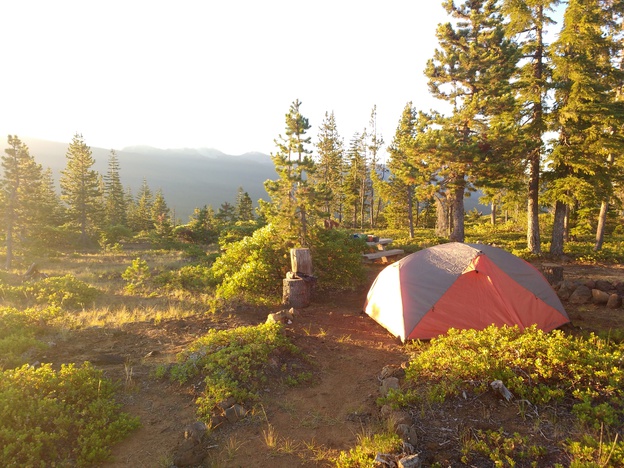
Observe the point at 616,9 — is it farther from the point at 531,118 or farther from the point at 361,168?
the point at 361,168

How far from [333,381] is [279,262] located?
19.7ft

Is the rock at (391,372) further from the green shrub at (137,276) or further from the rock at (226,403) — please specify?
the green shrub at (137,276)

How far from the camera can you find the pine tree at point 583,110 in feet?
47.3

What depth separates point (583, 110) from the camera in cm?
1466

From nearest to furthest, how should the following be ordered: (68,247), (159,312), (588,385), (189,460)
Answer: (189,460)
(588,385)
(159,312)
(68,247)

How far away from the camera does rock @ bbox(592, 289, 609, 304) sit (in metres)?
9.89

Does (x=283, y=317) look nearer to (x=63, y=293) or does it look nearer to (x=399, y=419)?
(x=399, y=419)

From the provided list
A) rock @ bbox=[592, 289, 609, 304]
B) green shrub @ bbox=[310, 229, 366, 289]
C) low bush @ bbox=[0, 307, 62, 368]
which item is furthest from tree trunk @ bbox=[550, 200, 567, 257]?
low bush @ bbox=[0, 307, 62, 368]

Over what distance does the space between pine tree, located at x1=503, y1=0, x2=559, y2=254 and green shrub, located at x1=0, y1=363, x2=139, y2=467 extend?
17.1m

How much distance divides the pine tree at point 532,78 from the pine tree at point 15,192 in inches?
1226

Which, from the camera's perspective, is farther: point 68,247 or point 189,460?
point 68,247

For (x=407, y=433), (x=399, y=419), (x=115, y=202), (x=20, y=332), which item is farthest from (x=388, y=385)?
(x=115, y=202)

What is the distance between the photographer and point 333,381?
19.4 ft

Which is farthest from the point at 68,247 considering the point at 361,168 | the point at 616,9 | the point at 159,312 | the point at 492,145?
the point at 616,9
